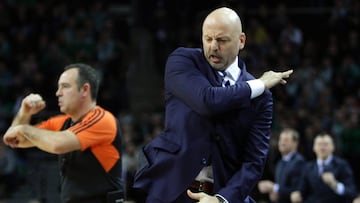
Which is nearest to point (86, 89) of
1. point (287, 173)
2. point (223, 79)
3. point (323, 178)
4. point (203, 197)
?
point (223, 79)

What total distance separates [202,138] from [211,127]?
8 cm

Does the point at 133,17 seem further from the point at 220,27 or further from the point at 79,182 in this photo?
the point at 220,27

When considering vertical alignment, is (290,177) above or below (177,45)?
below

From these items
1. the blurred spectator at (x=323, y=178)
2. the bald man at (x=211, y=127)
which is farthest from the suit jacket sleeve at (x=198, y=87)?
the blurred spectator at (x=323, y=178)

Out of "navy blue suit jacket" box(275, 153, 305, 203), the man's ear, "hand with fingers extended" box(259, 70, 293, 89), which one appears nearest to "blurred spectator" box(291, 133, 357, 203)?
"navy blue suit jacket" box(275, 153, 305, 203)

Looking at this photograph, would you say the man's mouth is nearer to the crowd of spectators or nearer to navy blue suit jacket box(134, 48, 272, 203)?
navy blue suit jacket box(134, 48, 272, 203)

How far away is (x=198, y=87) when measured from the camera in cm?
393

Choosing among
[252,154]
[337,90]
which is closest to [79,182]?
[252,154]

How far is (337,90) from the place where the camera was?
48.8ft

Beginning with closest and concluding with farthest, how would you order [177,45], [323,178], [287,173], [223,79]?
[223,79]
[323,178]
[287,173]
[177,45]

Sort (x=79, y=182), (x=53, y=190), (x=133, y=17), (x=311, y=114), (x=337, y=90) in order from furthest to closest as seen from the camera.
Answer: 1. (x=133, y=17)
2. (x=337, y=90)
3. (x=311, y=114)
4. (x=53, y=190)
5. (x=79, y=182)

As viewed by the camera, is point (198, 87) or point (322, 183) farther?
point (322, 183)

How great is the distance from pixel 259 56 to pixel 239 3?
1.62 meters

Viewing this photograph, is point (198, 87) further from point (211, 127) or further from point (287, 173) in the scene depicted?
point (287, 173)
